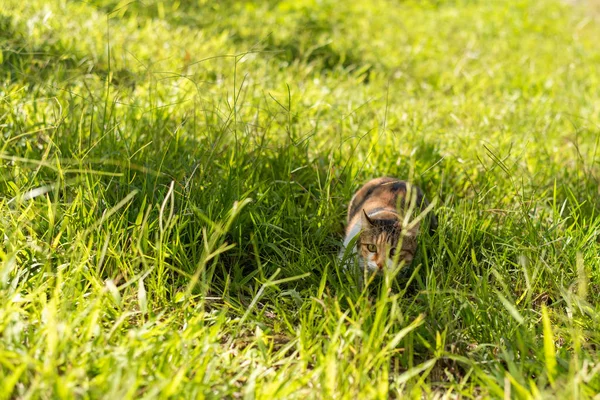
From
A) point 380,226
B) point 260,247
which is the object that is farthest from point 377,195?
point 260,247

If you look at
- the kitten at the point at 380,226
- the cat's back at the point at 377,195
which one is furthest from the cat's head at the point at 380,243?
the cat's back at the point at 377,195

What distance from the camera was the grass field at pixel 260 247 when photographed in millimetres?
1976

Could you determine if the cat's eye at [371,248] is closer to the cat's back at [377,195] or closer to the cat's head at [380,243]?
the cat's head at [380,243]

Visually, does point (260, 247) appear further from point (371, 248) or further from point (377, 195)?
point (377, 195)

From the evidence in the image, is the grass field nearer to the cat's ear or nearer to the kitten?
the kitten

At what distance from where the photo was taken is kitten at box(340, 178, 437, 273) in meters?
2.90

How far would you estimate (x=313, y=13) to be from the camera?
6.81 metres

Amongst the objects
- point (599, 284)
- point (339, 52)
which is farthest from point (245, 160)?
point (339, 52)

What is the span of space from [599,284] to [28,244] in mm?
2300

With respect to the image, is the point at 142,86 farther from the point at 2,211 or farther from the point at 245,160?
the point at 2,211

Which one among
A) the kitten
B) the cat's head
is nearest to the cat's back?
the kitten

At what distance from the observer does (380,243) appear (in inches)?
115

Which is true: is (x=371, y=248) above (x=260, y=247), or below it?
below

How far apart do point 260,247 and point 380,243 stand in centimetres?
56
